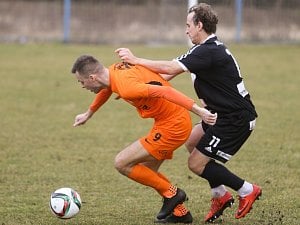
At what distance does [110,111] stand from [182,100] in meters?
7.68

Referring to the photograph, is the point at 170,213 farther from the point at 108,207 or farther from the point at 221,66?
the point at 221,66

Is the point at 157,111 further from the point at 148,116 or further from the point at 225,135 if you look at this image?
the point at 225,135

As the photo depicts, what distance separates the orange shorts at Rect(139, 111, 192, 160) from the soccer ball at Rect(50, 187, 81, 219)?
31.5 inches

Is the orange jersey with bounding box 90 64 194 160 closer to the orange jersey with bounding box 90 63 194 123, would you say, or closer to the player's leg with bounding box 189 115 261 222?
the orange jersey with bounding box 90 63 194 123

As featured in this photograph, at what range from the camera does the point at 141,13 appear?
26.8m

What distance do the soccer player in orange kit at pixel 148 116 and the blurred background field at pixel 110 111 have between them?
0.29m

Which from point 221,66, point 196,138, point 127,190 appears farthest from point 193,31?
point 127,190

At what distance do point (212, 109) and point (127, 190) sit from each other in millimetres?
1919

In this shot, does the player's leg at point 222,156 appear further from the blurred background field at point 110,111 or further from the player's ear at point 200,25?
the player's ear at point 200,25

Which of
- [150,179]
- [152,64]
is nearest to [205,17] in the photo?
[152,64]

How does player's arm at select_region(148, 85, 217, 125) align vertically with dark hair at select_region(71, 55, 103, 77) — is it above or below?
below

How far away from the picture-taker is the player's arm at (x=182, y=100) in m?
6.16

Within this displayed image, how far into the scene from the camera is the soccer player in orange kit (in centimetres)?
645

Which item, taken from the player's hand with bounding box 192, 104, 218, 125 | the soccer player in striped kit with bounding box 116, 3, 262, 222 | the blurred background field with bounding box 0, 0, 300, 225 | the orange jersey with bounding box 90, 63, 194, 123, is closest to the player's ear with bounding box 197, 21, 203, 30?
the soccer player in striped kit with bounding box 116, 3, 262, 222
